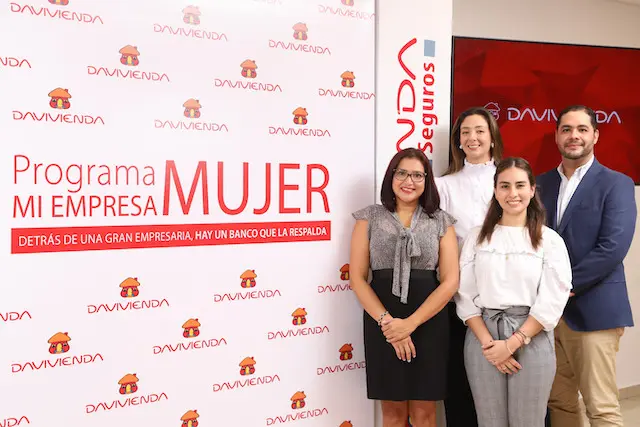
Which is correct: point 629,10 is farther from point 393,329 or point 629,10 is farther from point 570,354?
point 393,329

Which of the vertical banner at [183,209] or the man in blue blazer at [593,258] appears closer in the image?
the vertical banner at [183,209]

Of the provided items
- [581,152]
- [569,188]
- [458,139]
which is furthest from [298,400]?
[581,152]

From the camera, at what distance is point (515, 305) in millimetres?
2352

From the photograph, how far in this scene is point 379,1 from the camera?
2889 mm

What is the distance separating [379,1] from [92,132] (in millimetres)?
1608

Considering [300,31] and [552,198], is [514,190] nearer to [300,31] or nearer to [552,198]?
[552,198]

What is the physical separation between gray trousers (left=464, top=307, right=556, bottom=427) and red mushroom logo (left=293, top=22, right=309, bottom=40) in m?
1.58

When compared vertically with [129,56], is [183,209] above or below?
below

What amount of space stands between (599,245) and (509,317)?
2.17 ft

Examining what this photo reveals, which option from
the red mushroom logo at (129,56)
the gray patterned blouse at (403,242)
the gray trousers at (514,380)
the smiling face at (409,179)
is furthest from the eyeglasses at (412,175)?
the red mushroom logo at (129,56)

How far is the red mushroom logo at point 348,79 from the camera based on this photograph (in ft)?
9.26

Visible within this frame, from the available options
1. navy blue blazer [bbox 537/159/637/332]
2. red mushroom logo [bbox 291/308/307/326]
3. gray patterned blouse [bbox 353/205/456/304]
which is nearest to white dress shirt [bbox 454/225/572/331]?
gray patterned blouse [bbox 353/205/456/304]

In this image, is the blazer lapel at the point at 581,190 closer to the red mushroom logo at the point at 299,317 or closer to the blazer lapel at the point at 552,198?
the blazer lapel at the point at 552,198

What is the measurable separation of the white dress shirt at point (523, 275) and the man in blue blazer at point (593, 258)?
0.37 m
